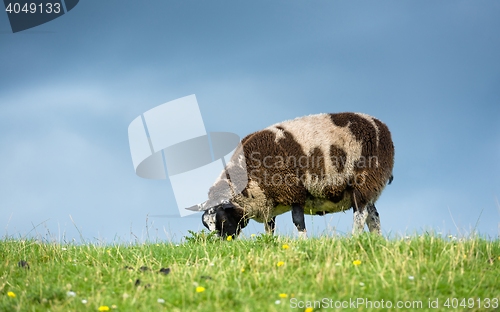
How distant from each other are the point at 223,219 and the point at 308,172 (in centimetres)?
267

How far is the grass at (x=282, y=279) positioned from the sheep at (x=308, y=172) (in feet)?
13.2

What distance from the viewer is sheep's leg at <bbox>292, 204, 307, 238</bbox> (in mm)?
13352

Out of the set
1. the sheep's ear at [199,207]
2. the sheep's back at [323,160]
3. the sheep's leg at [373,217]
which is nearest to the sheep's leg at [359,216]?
the sheep's back at [323,160]

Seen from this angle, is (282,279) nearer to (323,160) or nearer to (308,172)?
(308,172)

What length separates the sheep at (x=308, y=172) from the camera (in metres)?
13.3

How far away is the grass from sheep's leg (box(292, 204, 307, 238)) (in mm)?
3744

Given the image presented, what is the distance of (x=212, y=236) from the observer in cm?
1108

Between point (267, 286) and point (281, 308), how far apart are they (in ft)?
2.99

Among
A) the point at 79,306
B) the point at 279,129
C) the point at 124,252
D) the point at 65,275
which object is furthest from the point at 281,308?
the point at 279,129

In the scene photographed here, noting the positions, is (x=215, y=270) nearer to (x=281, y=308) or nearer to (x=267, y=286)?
(x=267, y=286)

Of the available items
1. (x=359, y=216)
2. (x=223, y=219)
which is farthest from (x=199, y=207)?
(x=359, y=216)

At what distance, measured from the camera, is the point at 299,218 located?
529 inches
